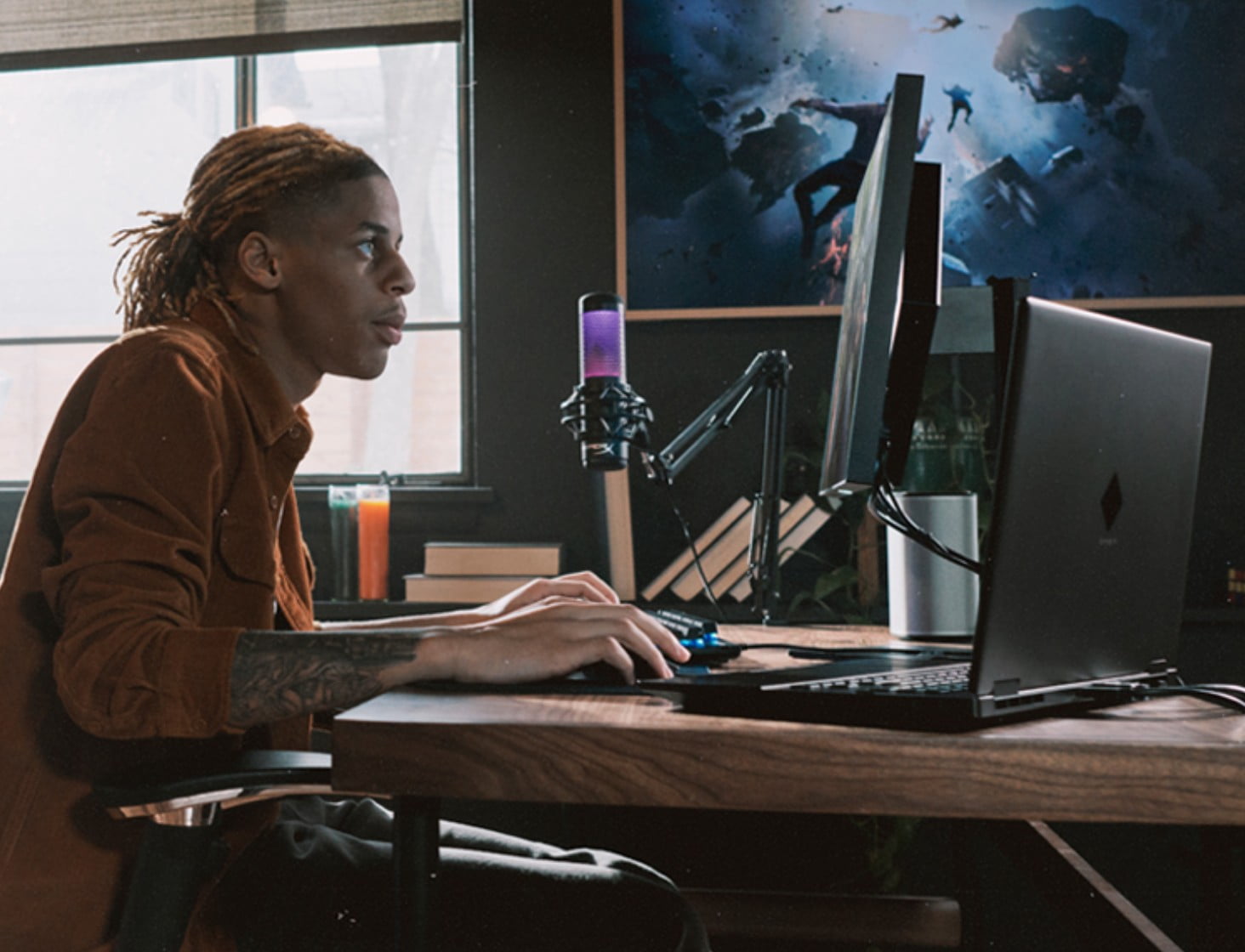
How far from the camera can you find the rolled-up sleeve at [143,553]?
0.85 meters

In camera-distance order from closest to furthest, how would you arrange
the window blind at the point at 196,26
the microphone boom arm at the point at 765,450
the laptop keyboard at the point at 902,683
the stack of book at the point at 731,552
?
1. the laptop keyboard at the point at 902,683
2. the microphone boom arm at the point at 765,450
3. the stack of book at the point at 731,552
4. the window blind at the point at 196,26

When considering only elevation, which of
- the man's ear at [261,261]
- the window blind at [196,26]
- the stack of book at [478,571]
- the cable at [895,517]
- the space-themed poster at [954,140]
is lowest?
the stack of book at [478,571]

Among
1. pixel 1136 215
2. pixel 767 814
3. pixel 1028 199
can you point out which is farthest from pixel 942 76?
pixel 767 814

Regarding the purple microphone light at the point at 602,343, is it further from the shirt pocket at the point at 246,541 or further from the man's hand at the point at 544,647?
the man's hand at the point at 544,647

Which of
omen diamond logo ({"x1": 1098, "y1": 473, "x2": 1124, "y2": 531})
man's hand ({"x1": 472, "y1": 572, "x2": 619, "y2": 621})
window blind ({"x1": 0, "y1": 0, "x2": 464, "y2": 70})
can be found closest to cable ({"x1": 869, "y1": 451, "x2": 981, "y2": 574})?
omen diamond logo ({"x1": 1098, "y1": 473, "x2": 1124, "y2": 531})

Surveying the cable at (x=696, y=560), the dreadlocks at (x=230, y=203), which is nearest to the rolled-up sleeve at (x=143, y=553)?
the dreadlocks at (x=230, y=203)

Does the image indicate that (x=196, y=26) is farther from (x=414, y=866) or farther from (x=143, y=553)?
(x=414, y=866)

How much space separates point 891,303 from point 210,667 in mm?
625

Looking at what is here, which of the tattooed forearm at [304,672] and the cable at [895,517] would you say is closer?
the tattooed forearm at [304,672]

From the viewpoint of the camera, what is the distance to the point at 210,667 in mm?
852

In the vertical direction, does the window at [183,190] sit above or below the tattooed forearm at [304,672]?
above

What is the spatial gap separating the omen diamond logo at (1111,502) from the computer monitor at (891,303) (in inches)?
8.6

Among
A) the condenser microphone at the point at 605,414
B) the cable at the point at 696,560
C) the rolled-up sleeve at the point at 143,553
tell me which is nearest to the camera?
the rolled-up sleeve at the point at 143,553

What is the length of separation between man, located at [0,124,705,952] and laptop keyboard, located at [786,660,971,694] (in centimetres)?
16
